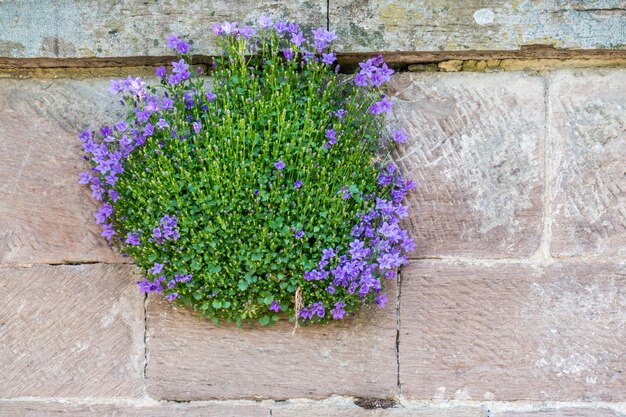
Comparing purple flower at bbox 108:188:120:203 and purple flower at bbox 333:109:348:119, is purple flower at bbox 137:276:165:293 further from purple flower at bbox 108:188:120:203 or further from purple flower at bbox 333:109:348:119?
purple flower at bbox 333:109:348:119

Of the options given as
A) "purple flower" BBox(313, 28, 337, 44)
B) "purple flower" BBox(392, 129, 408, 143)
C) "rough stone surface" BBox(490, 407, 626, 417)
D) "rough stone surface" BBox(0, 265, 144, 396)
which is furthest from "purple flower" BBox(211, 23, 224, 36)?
"rough stone surface" BBox(490, 407, 626, 417)

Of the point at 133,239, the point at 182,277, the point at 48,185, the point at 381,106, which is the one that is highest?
the point at 381,106

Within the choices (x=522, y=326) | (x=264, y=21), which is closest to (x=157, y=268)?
(x=264, y=21)

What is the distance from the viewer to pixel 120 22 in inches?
122

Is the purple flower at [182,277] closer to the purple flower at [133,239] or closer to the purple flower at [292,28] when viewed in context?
the purple flower at [133,239]

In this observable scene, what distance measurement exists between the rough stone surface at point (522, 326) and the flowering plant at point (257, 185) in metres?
0.26

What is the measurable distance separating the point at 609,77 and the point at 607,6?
0.94 feet

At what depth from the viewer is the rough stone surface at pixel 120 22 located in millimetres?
3084

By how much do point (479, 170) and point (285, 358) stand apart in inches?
41.5

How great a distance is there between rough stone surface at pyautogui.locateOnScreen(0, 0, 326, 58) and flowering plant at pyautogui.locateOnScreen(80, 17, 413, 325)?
0.08m

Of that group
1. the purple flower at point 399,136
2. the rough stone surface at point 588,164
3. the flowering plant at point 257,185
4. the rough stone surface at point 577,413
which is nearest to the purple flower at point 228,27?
the flowering plant at point 257,185

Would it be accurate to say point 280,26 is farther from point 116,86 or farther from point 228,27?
point 116,86

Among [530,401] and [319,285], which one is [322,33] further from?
[530,401]

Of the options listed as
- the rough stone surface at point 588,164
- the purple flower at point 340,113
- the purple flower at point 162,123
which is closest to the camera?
the purple flower at point 162,123
